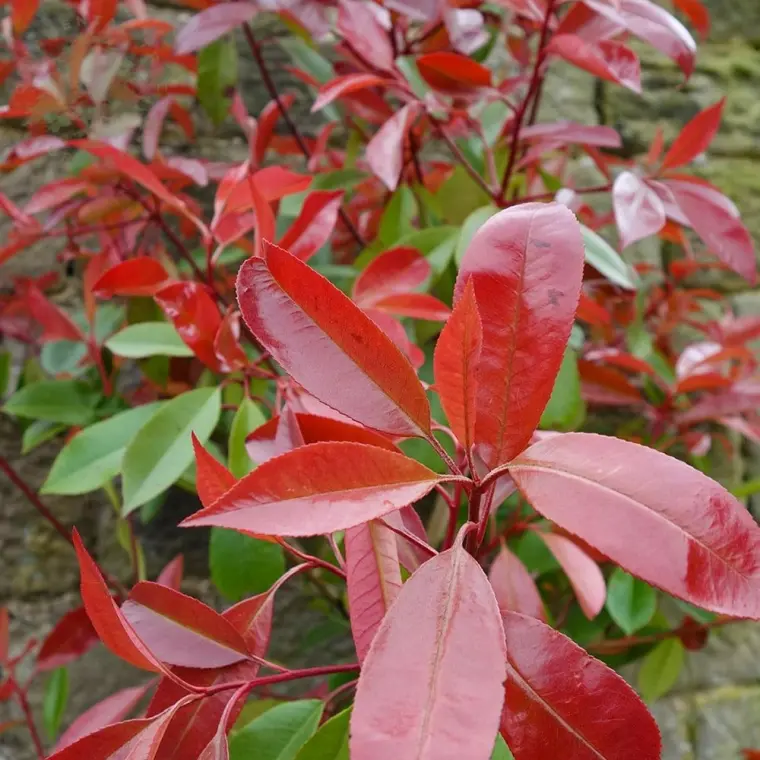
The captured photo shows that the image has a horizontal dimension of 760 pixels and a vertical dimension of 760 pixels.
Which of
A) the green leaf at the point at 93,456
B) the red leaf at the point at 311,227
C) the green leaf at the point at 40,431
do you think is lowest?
the green leaf at the point at 40,431

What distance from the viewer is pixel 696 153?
2.12ft

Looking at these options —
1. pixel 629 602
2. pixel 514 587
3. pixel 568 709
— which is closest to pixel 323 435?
pixel 568 709

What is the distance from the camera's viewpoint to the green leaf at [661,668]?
885mm

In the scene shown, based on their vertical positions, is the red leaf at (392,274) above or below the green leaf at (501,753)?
above

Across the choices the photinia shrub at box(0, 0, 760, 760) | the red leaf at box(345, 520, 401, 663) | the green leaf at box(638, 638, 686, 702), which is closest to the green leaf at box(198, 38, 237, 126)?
the photinia shrub at box(0, 0, 760, 760)

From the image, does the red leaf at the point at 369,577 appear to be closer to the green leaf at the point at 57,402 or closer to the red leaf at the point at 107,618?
the red leaf at the point at 107,618

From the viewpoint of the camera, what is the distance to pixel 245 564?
20.4 inches

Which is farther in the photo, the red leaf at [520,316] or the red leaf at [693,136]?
the red leaf at [693,136]

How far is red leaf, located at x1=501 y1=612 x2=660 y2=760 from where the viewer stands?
24cm

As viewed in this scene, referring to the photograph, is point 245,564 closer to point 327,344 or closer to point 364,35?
point 327,344

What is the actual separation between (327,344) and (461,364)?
2.3 inches

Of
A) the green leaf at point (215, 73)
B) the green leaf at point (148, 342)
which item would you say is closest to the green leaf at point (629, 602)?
the green leaf at point (148, 342)

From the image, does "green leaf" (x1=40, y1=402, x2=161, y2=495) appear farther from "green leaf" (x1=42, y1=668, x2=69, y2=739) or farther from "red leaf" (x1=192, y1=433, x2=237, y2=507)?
"green leaf" (x1=42, y1=668, x2=69, y2=739)

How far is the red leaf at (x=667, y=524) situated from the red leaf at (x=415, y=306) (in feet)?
0.90
